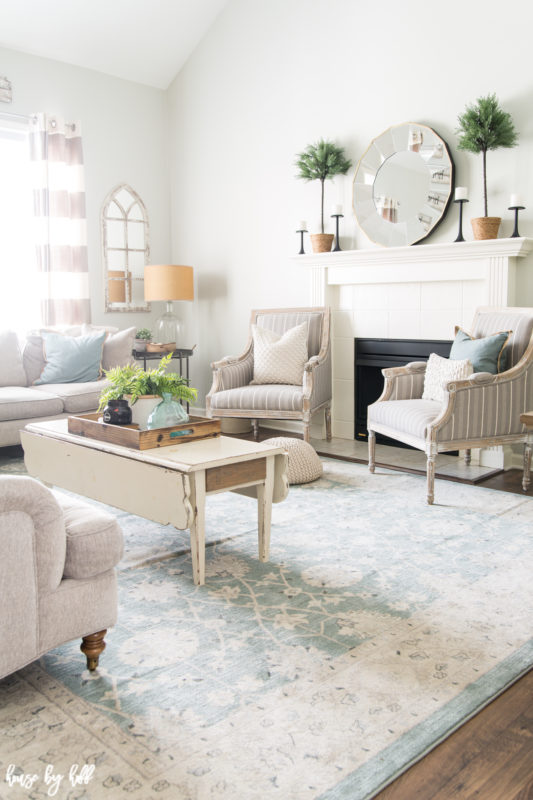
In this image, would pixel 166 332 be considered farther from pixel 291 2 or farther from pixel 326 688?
pixel 326 688

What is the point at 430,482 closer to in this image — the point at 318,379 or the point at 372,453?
the point at 372,453

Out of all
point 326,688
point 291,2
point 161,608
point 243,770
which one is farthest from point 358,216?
point 243,770

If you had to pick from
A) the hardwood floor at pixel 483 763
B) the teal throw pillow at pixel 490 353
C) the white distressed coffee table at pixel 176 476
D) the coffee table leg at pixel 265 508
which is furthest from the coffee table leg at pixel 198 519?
the teal throw pillow at pixel 490 353

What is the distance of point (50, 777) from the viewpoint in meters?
1.50

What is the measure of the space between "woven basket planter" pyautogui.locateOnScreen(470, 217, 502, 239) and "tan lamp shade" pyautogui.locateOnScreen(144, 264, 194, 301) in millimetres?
2450

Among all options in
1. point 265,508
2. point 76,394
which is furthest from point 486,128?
point 76,394

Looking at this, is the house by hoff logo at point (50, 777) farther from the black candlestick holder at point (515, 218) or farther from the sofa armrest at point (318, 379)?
the black candlestick holder at point (515, 218)

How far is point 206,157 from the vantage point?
604 cm

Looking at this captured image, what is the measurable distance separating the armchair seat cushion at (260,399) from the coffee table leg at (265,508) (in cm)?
184

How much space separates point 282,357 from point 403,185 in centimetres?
139

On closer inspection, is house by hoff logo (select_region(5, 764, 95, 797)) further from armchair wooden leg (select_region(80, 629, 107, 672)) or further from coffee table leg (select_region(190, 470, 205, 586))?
coffee table leg (select_region(190, 470, 205, 586))

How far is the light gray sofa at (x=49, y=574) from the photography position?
5.47 feet

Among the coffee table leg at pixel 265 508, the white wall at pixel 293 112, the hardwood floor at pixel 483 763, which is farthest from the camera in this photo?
the white wall at pixel 293 112

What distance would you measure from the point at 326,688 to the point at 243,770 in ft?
1.25
